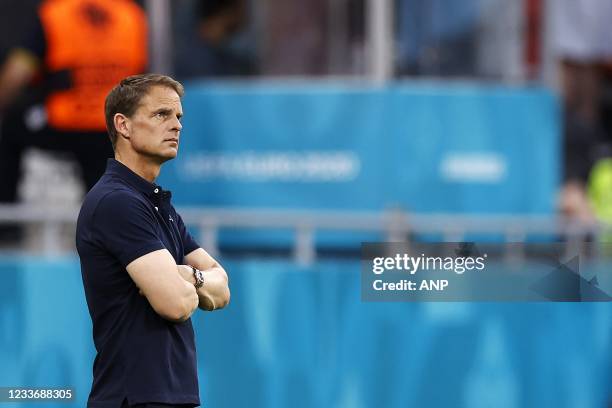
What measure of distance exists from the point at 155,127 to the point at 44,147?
17.2ft

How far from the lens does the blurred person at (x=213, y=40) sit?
382 inches

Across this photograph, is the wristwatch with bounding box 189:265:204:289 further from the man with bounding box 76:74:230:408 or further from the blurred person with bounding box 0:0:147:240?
the blurred person with bounding box 0:0:147:240

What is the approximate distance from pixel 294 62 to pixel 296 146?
0.58 m

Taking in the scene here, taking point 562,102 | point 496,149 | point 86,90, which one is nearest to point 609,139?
point 562,102

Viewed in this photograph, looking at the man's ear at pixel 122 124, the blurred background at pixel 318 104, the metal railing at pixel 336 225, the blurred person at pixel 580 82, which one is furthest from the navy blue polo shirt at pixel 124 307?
the blurred person at pixel 580 82

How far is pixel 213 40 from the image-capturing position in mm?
9766

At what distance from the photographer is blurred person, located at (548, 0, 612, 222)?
10.4 m

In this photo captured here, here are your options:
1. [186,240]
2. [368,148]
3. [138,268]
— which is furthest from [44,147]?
[138,268]

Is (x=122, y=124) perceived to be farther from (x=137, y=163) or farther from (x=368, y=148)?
(x=368, y=148)

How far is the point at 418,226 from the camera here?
7.33m

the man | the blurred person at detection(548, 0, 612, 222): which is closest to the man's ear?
the man

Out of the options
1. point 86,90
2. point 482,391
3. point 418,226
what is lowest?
point 482,391

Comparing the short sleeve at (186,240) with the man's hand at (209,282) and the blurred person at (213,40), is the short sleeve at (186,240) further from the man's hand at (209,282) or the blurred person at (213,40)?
the blurred person at (213,40)

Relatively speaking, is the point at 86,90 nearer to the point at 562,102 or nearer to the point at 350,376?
the point at 350,376
